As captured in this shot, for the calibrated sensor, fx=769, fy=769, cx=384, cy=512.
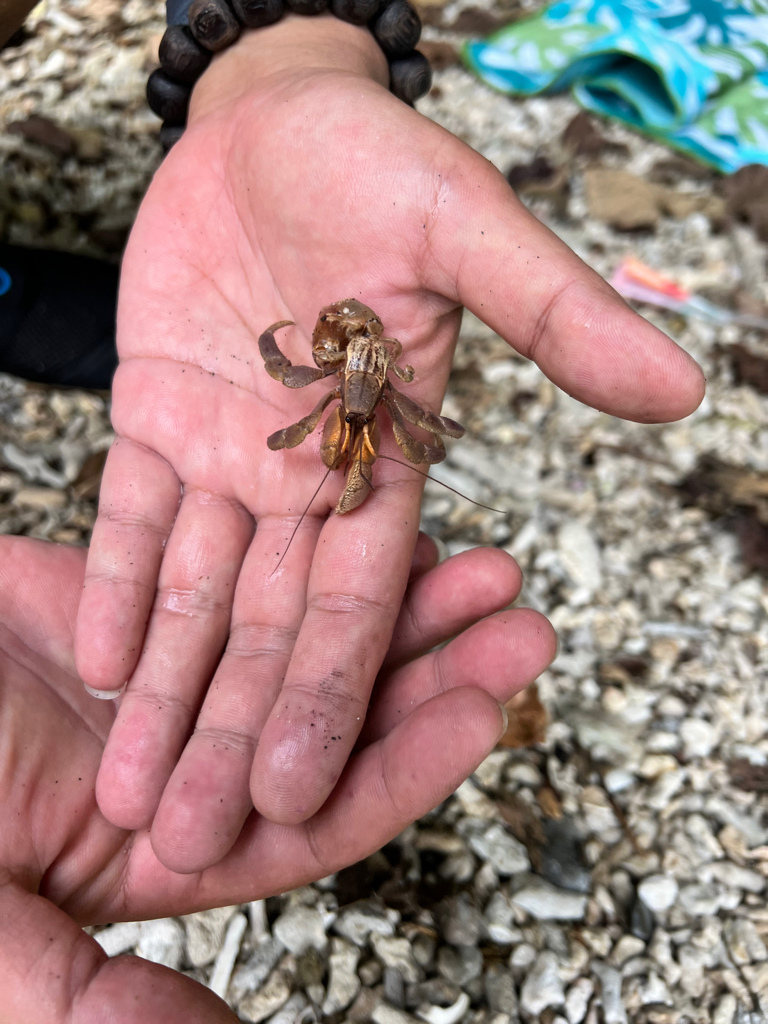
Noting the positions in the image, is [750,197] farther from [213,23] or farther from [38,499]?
[38,499]

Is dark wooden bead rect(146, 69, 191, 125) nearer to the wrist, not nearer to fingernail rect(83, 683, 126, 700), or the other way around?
the wrist

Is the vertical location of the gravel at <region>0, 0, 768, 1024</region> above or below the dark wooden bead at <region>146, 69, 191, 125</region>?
below

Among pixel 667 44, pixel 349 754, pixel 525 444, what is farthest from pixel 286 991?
pixel 667 44

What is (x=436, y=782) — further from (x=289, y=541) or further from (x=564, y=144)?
(x=564, y=144)

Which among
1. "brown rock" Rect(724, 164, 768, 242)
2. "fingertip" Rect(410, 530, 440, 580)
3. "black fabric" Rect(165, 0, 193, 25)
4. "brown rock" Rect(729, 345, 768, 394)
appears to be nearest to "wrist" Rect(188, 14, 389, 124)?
"black fabric" Rect(165, 0, 193, 25)

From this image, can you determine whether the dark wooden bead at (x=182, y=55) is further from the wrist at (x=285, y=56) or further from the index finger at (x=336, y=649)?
the index finger at (x=336, y=649)

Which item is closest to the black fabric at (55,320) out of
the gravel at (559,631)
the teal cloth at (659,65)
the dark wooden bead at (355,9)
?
the gravel at (559,631)

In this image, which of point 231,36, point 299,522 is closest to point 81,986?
point 299,522
